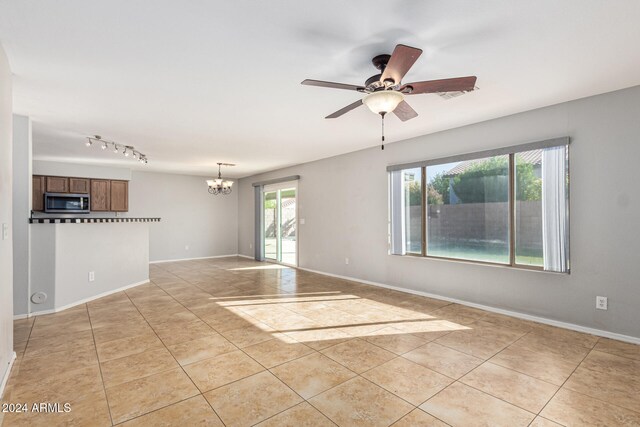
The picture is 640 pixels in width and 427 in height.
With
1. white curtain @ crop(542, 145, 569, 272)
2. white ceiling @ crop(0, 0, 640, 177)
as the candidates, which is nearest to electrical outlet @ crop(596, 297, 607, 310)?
white curtain @ crop(542, 145, 569, 272)

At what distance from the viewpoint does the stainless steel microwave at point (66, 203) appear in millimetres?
6714

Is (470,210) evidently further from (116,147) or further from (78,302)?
(116,147)

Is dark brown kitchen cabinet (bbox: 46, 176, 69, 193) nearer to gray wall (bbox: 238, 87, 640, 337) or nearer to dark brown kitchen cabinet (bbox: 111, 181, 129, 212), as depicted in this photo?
dark brown kitchen cabinet (bbox: 111, 181, 129, 212)

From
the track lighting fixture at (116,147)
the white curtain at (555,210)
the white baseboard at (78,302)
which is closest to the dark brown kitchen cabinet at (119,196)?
the track lighting fixture at (116,147)

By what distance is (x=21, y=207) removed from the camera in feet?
11.9

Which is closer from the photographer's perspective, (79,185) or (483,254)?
(483,254)

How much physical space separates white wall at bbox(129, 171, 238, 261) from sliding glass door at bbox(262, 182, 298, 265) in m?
1.64

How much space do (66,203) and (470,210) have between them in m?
8.06

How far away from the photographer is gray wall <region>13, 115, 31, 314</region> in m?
3.58

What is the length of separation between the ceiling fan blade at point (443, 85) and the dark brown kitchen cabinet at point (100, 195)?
25.4ft

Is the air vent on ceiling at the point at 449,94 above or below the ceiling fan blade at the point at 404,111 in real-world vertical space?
above

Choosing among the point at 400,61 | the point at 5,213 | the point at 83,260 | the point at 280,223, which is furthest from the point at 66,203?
the point at 400,61

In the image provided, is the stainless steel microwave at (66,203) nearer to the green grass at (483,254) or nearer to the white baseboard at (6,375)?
the white baseboard at (6,375)

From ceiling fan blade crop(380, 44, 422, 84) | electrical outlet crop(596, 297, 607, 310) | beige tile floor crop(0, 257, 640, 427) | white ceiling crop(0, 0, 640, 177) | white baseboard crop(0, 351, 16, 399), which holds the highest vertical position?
white ceiling crop(0, 0, 640, 177)
